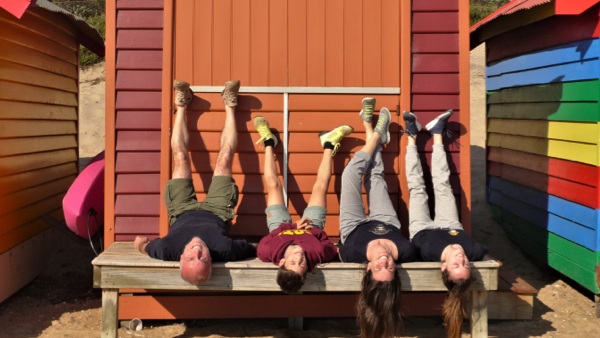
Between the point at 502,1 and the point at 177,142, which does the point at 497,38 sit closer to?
the point at 177,142

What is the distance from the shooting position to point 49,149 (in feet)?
19.4

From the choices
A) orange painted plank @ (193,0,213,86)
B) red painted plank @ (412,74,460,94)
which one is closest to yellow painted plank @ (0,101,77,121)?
orange painted plank @ (193,0,213,86)

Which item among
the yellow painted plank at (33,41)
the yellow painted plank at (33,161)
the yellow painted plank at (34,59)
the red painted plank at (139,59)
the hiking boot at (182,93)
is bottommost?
the yellow painted plank at (33,161)

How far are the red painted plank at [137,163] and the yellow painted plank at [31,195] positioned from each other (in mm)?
1166

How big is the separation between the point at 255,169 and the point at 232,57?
1055 mm

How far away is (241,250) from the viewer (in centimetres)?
394

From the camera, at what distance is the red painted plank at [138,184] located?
4625 millimetres

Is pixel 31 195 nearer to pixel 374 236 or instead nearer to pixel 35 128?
pixel 35 128

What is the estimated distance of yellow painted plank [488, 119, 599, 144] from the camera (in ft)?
14.9

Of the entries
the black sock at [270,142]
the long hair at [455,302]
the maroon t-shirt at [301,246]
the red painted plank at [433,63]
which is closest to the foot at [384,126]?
the red painted plank at [433,63]

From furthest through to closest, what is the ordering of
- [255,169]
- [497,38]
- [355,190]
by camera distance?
1. [497,38]
2. [255,169]
3. [355,190]

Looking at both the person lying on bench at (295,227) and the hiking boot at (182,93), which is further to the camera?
the hiking boot at (182,93)

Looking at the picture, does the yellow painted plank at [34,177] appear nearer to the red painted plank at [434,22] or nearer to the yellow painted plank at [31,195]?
the yellow painted plank at [31,195]

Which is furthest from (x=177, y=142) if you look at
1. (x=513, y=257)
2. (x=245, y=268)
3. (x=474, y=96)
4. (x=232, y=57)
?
(x=474, y=96)
